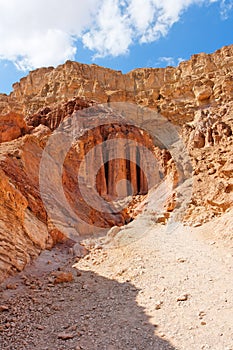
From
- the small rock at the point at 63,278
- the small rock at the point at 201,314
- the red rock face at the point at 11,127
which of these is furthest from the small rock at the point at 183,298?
the red rock face at the point at 11,127

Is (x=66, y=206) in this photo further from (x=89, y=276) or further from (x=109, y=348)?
(x=109, y=348)

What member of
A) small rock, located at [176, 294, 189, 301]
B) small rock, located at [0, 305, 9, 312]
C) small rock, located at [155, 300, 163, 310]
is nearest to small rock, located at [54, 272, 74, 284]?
small rock, located at [0, 305, 9, 312]

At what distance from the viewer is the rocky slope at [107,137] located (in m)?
11.2

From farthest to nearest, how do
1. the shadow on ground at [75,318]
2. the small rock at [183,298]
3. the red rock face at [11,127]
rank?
the red rock face at [11,127], the small rock at [183,298], the shadow on ground at [75,318]

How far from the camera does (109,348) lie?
515cm

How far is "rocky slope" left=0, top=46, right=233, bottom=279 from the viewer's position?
11172 millimetres

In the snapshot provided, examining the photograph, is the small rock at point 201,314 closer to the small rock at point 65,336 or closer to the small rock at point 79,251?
the small rock at point 65,336

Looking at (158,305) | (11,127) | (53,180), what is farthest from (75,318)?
(11,127)

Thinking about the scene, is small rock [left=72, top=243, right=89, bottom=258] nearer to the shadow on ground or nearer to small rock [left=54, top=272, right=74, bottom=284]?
small rock [left=54, top=272, right=74, bottom=284]

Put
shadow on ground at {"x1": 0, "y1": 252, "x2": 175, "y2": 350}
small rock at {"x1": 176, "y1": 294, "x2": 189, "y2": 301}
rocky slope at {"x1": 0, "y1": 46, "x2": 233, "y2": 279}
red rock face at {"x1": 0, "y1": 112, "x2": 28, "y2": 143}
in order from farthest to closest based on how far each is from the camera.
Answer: red rock face at {"x1": 0, "y1": 112, "x2": 28, "y2": 143}
rocky slope at {"x1": 0, "y1": 46, "x2": 233, "y2": 279}
small rock at {"x1": 176, "y1": 294, "x2": 189, "y2": 301}
shadow on ground at {"x1": 0, "y1": 252, "x2": 175, "y2": 350}

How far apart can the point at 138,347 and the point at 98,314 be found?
5.42 ft

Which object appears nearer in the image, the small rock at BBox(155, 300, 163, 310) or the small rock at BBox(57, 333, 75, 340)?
the small rock at BBox(57, 333, 75, 340)

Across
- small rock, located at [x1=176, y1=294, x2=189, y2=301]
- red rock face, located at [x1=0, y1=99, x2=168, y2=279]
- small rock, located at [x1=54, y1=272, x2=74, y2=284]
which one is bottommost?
small rock, located at [x1=176, y1=294, x2=189, y2=301]

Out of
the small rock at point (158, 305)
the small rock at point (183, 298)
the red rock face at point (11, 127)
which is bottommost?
the small rock at point (158, 305)
